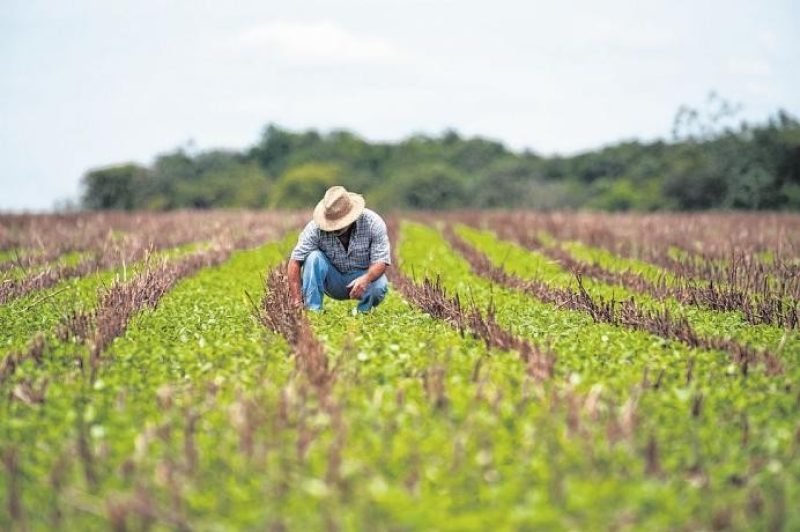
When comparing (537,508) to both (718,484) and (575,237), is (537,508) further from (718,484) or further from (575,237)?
(575,237)

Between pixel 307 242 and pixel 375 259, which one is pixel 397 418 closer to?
pixel 375 259

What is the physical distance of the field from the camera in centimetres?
344

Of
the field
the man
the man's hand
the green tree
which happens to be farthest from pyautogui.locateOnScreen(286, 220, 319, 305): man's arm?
the green tree

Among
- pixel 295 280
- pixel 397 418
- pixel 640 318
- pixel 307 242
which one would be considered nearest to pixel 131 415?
pixel 397 418

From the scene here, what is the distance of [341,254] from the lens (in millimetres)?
8188

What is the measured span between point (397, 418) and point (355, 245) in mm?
3872

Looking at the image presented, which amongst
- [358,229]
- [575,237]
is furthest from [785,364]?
[575,237]

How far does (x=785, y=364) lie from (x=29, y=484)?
4465 millimetres

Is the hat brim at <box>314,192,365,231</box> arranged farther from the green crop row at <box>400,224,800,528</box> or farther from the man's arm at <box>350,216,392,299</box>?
the green crop row at <box>400,224,800,528</box>

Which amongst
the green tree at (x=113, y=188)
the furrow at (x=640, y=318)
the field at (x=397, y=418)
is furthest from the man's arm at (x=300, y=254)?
the green tree at (x=113, y=188)

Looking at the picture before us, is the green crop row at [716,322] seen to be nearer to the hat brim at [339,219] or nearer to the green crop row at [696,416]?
the green crop row at [696,416]

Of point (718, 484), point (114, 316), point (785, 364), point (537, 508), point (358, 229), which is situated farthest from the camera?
point (358, 229)

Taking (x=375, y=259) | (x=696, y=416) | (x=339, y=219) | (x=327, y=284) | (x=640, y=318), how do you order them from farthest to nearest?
(x=327, y=284), (x=375, y=259), (x=339, y=219), (x=640, y=318), (x=696, y=416)

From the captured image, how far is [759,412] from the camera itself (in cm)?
468
